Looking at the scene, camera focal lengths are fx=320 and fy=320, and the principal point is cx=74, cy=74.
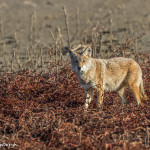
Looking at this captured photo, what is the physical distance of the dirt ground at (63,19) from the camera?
42.5 feet

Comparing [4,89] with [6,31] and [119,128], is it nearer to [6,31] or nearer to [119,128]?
[119,128]

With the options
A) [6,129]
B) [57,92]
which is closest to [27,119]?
[6,129]

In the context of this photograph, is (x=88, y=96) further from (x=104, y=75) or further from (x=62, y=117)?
(x=62, y=117)

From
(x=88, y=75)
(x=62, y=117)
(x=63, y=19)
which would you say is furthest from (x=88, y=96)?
(x=63, y=19)

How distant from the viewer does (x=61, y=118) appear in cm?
622

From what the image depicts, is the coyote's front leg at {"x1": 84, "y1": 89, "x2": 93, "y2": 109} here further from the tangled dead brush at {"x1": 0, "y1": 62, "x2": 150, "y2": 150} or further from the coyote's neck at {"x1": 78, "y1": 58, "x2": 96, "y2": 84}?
the coyote's neck at {"x1": 78, "y1": 58, "x2": 96, "y2": 84}

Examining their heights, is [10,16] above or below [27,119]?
above

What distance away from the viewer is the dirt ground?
510 inches

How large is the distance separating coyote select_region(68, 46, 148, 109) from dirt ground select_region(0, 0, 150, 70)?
3163 millimetres

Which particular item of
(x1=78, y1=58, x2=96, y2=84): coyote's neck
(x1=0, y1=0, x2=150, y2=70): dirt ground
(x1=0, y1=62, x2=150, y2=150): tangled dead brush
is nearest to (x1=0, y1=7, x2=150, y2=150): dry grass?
(x1=0, y1=62, x2=150, y2=150): tangled dead brush

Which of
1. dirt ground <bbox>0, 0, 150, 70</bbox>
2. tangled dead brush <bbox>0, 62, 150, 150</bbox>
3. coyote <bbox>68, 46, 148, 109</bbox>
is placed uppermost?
dirt ground <bbox>0, 0, 150, 70</bbox>

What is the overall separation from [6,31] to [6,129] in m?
9.41

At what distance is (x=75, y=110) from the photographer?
632 cm

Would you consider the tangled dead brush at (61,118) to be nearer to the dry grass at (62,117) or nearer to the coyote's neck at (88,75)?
the dry grass at (62,117)
